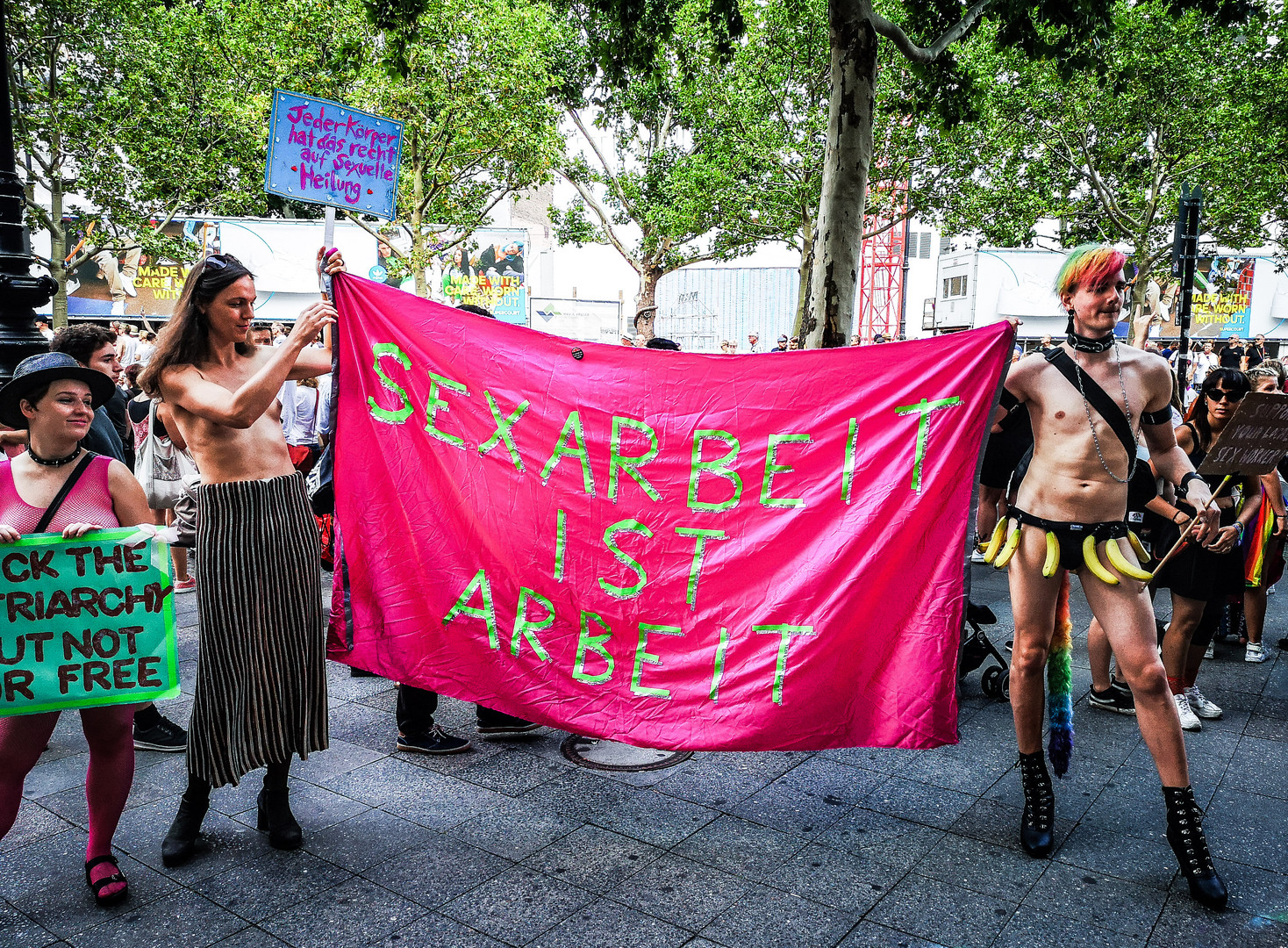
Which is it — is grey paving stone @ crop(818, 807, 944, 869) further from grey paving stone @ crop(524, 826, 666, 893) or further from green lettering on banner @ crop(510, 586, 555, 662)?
green lettering on banner @ crop(510, 586, 555, 662)

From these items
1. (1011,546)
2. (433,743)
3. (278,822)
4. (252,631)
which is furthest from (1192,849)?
(252,631)

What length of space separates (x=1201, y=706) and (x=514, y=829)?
3.58 meters

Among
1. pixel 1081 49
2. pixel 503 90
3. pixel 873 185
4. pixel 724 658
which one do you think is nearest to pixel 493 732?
pixel 724 658

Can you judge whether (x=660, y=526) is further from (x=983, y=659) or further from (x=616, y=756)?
(x=983, y=659)

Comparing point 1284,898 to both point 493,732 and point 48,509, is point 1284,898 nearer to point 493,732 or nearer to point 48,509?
point 493,732

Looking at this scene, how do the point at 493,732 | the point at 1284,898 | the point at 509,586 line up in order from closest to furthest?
the point at 1284,898 < the point at 509,586 < the point at 493,732

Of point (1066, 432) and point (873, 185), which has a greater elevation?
point (873, 185)

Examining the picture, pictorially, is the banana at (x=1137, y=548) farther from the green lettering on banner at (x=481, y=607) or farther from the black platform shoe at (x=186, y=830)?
the black platform shoe at (x=186, y=830)

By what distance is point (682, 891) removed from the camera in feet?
9.89

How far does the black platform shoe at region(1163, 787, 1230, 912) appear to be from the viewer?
292cm

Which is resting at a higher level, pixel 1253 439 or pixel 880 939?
pixel 1253 439

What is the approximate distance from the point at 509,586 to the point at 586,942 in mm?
1283

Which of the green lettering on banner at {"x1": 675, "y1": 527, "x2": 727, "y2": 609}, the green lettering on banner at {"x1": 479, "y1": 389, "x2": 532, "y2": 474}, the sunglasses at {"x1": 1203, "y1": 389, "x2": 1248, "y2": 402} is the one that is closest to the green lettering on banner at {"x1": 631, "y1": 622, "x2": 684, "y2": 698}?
the green lettering on banner at {"x1": 675, "y1": 527, "x2": 727, "y2": 609}

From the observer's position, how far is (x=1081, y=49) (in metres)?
8.20
